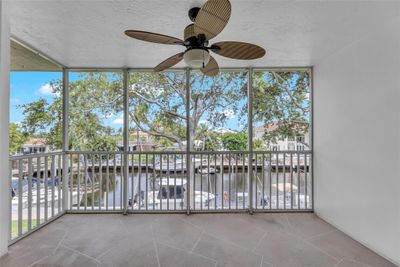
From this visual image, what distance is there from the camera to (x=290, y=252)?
221cm

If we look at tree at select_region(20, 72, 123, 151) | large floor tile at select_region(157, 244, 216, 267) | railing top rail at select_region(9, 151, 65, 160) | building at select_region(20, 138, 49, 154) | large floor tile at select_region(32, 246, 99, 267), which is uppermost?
tree at select_region(20, 72, 123, 151)

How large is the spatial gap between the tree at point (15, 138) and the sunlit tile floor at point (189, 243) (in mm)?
1117

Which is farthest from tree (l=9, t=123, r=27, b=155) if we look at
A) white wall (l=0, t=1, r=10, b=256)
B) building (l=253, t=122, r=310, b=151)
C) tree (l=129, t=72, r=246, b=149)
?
building (l=253, t=122, r=310, b=151)

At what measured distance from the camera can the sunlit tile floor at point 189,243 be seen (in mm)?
2061

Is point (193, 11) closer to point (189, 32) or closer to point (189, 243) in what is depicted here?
point (189, 32)

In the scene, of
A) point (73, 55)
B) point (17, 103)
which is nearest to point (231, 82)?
point (73, 55)

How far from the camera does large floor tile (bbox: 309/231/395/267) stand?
2088mm

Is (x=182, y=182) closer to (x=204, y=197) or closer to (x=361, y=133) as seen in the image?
(x=204, y=197)

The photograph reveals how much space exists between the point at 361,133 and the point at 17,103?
425 cm

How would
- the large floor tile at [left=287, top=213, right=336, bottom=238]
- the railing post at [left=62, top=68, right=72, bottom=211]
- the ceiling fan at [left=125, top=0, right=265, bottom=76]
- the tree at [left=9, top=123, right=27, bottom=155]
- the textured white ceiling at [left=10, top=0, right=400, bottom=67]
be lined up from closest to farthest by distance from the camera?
the ceiling fan at [left=125, top=0, right=265, bottom=76]
the textured white ceiling at [left=10, top=0, right=400, bottom=67]
the tree at [left=9, top=123, right=27, bottom=155]
the large floor tile at [left=287, top=213, right=336, bottom=238]
the railing post at [left=62, top=68, right=72, bottom=211]

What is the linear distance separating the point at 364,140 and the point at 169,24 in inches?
100

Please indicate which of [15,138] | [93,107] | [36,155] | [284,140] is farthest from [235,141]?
[15,138]

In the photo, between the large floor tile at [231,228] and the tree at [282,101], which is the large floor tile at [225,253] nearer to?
the large floor tile at [231,228]

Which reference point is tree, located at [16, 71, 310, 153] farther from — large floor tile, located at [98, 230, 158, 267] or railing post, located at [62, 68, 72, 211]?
large floor tile, located at [98, 230, 158, 267]
